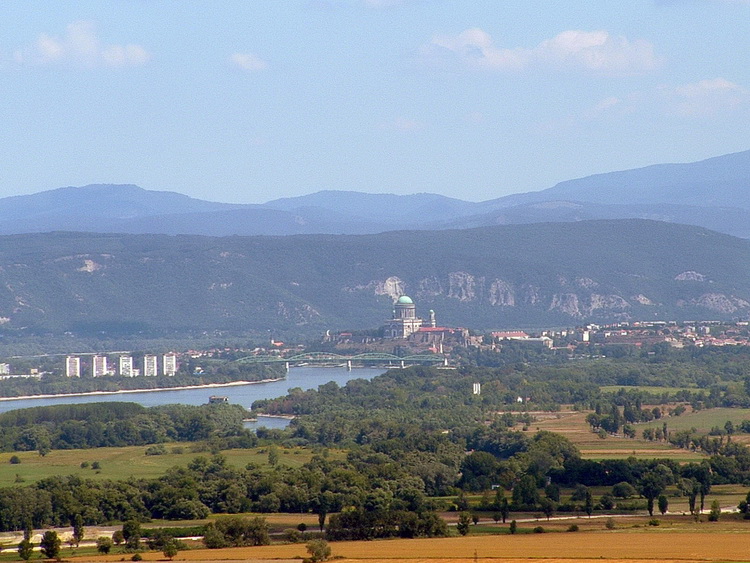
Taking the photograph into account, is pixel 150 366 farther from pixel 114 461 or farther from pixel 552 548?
pixel 552 548

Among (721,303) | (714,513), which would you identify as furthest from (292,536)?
(721,303)

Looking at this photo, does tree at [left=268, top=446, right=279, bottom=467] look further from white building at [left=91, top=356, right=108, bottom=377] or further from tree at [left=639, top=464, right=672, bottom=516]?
white building at [left=91, top=356, right=108, bottom=377]

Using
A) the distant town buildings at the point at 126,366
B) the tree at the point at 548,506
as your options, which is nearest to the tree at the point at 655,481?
the tree at the point at 548,506

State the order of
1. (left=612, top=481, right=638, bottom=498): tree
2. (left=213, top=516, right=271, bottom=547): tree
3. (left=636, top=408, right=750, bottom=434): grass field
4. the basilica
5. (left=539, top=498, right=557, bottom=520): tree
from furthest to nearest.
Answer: the basilica
(left=636, top=408, right=750, bottom=434): grass field
(left=612, top=481, right=638, bottom=498): tree
(left=539, top=498, right=557, bottom=520): tree
(left=213, top=516, right=271, bottom=547): tree

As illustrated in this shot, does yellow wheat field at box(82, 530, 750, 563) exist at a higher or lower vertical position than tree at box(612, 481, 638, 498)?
higher

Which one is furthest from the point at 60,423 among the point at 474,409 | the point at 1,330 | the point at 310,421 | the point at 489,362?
the point at 1,330

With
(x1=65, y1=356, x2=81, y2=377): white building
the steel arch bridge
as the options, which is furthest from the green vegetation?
the steel arch bridge

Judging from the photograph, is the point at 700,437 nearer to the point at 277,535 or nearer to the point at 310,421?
the point at 310,421

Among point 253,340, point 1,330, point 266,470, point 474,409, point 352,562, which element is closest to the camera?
point 352,562
